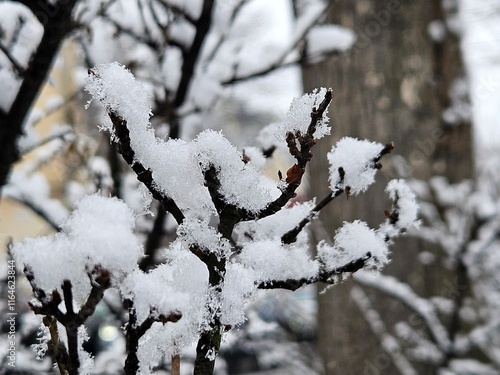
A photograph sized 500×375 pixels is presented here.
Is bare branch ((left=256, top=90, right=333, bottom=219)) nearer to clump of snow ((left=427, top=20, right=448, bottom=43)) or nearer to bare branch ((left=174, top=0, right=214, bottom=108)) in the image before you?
bare branch ((left=174, top=0, right=214, bottom=108))

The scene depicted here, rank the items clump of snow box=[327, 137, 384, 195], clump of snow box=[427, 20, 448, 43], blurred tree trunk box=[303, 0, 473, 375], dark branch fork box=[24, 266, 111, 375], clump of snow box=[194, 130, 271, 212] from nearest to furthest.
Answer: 1. dark branch fork box=[24, 266, 111, 375]
2. clump of snow box=[194, 130, 271, 212]
3. clump of snow box=[327, 137, 384, 195]
4. blurred tree trunk box=[303, 0, 473, 375]
5. clump of snow box=[427, 20, 448, 43]

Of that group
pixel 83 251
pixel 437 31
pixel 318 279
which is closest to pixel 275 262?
pixel 318 279

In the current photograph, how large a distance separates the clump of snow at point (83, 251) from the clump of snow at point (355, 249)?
12.2 inches

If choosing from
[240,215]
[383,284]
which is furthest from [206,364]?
[383,284]

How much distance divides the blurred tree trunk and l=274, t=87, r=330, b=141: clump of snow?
8.04 feet

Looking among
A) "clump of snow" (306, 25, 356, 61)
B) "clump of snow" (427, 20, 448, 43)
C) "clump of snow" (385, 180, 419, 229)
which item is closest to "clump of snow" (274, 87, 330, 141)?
"clump of snow" (385, 180, 419, 229)

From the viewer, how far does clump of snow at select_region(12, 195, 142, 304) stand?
62 cm

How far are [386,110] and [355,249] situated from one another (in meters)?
2.53

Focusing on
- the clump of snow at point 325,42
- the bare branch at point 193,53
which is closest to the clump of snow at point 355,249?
the bare branch at point 193,53

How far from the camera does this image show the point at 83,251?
62 cm

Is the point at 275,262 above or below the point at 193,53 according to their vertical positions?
below

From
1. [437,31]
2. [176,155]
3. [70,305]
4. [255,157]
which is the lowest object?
[70,305]

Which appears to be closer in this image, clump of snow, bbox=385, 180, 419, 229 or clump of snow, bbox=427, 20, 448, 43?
clump of snow, bbox=385, 180, 419, 229

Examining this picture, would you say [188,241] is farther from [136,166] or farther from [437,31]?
[437,31]
